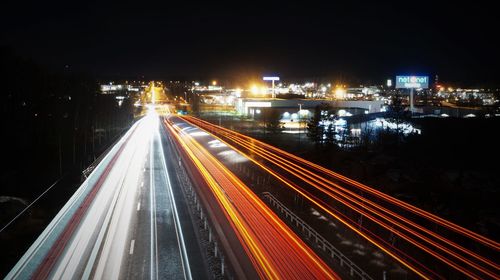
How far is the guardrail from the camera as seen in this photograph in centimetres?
1415

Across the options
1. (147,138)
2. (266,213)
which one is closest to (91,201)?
(266,213)

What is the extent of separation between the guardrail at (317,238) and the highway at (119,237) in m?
4.37

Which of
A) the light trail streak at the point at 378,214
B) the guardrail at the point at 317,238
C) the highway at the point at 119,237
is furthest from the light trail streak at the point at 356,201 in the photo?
the highway at the point at 119,237

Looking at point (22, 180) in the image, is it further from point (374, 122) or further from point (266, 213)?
point (374, 122)

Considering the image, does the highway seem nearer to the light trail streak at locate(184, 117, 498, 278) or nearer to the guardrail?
the guardrail

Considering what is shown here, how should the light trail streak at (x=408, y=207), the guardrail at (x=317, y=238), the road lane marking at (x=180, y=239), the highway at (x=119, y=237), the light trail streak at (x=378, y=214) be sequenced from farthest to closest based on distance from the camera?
1. the light trail streak at (x=408, y=207)
2. the light trail streak at (x=378, y=214)
3. the road lane marking at (x=180, y=239)
4. the guardrail at (x=317, y=238)
5. the highway at (x=119, y=237)

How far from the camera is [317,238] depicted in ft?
56.3

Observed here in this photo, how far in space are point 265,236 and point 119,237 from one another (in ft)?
18.0

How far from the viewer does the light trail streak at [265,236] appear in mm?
13969

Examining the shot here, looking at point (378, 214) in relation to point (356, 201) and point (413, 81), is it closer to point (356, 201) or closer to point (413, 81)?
point (356, 201)

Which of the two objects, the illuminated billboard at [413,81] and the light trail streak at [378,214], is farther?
the illuminated billboard at [413,81]

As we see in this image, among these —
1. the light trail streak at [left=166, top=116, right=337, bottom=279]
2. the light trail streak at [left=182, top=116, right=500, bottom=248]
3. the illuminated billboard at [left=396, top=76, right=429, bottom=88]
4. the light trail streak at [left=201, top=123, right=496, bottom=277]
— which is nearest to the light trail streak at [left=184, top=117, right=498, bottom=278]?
the light trail streak at [left=201, top=123, right=496, bottom=277]

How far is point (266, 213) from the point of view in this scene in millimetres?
20688

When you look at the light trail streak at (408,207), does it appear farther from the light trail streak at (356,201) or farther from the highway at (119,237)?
the highway at (119,237)
